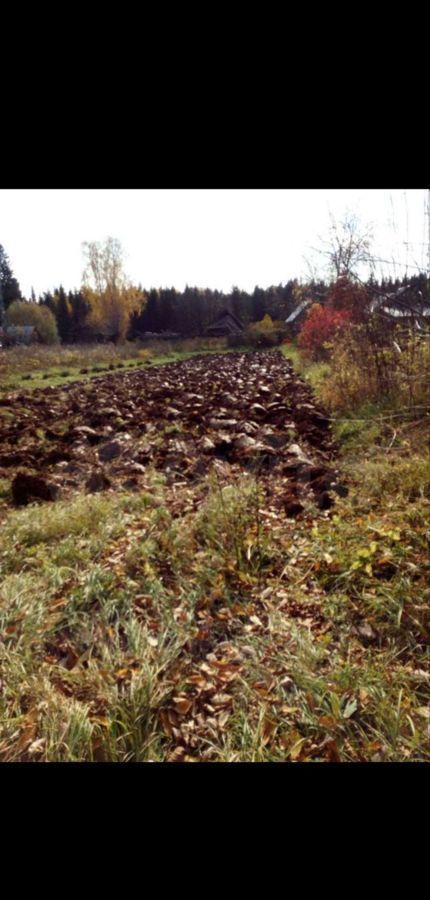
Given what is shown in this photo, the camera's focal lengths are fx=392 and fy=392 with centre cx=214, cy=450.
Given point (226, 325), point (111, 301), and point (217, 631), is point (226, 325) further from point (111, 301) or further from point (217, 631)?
point (217, 631)

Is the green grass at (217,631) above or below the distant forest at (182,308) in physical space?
below

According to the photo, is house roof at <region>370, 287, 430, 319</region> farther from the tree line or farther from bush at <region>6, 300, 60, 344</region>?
bush at <region>6, 300, 60, 344</region>

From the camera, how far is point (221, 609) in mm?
2324

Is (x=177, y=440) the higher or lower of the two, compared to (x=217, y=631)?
higher

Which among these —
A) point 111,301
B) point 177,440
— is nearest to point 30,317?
point 111,301

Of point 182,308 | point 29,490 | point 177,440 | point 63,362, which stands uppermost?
point 182,308

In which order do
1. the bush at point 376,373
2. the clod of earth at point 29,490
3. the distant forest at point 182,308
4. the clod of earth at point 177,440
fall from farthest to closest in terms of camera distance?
the distant forest at point 182,308 < the bush at point 376,373 < the clod of earth at point 177,440 < the clod of earth at point 29,490

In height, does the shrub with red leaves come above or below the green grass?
above

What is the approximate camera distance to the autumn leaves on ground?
5.12ft

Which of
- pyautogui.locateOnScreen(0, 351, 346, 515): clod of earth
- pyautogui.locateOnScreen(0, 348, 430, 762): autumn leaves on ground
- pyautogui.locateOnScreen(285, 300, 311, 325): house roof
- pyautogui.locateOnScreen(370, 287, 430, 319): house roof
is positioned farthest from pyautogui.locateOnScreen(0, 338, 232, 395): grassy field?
pyautogui.locateOnScreen(370, 287, 430, 319): house roof

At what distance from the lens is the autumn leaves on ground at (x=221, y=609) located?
Result: 1561 mm

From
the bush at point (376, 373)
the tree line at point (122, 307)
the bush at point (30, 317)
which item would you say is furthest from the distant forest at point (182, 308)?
the bush at point (376, 373)

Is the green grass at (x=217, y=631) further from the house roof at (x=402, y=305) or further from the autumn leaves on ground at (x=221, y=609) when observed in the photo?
the house roof at (x=402, y=305)

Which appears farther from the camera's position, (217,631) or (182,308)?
(182,308)
